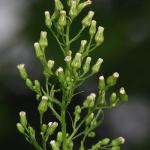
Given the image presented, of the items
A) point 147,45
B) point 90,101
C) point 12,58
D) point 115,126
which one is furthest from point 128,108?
point 90,101

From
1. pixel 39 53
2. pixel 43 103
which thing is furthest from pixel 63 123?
pixel 39 53

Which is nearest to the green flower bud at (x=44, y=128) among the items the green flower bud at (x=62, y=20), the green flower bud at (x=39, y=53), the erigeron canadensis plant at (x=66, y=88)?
the erigeron canadensis plant at (x=66, y=88)

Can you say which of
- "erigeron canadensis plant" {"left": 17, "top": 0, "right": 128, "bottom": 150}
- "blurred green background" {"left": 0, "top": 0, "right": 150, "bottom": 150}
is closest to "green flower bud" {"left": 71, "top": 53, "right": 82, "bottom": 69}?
"erigeron canadensis plant" {"left": 17, "top": 0, "right": 128, "bottom": 150}

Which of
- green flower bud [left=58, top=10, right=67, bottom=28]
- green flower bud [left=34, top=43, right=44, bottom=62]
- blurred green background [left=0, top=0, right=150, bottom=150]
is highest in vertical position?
green flower bud [left=58, top=10, right=67, bottom=28]

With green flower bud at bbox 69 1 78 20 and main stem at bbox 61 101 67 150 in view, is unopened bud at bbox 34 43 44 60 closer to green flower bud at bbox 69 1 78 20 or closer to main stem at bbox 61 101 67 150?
green flower bud at bbox 69 1 78 20

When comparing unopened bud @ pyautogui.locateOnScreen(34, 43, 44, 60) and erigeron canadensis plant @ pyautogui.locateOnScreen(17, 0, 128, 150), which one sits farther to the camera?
unopened bud @ pyautogui.locateOnScreen(34, 43, 44, 60)

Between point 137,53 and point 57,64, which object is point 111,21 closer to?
point 137,53

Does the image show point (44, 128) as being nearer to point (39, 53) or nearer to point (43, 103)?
point (43, 103)

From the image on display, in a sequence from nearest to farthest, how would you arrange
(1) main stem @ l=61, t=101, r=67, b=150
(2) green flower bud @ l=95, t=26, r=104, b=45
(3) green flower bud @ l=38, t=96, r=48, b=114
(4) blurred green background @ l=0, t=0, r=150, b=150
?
(1) main stem @ l=61, t=101, r=67, b=150, (3) green flower bud @ l=38, t=96, r=48, b=114, (2) green flower bud @ l=95, t=26, r=104, b=45, (4) blurred green background @ l=0, t=0, r=150, b=150
